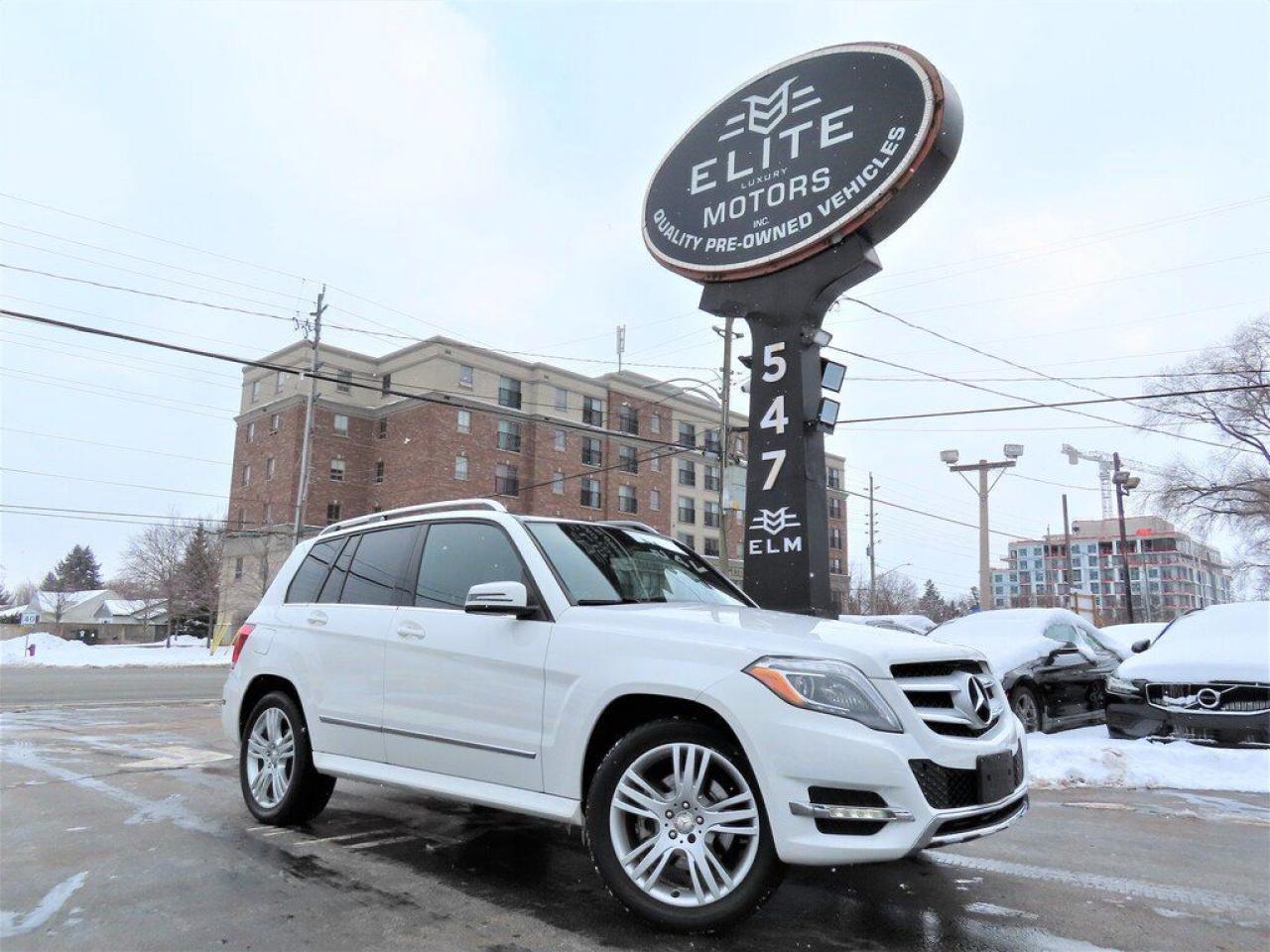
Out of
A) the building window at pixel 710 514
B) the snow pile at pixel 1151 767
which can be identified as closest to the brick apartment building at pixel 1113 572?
the building window at pixel 710 514

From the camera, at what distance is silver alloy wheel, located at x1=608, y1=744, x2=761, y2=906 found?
326 centimetres

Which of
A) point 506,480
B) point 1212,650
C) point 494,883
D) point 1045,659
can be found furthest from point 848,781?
point 506,480

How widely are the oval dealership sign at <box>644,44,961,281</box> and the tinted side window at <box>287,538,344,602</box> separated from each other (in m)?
5.57

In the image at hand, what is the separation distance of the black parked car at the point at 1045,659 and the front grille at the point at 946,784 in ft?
20.7

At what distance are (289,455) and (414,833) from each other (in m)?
41.9

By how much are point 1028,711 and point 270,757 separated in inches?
309

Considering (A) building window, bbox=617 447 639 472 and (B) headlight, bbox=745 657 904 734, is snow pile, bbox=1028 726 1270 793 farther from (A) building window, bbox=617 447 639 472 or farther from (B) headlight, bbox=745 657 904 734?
(A) building window, bbox=617 447 639 472

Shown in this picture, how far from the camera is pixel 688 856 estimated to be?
332 cm

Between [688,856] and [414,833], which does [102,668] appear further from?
[688,856]

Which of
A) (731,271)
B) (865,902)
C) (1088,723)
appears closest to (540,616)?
(865,902)

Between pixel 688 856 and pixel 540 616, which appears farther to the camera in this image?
pixel 540 616

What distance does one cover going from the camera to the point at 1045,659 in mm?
9812

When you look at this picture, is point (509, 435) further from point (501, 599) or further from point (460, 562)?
point (501, 599)

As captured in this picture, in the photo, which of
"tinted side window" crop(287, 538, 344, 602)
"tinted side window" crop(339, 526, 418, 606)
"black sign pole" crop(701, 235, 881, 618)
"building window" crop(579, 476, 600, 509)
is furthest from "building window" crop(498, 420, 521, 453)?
"tinted side window" crop(339, 526, 418, 606)
